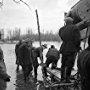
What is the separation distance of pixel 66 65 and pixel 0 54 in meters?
2.19

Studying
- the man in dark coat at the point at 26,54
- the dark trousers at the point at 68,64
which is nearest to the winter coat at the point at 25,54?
the man in dark coat at the point at 26,54

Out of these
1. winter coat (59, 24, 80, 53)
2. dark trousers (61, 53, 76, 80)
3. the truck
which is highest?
the truck

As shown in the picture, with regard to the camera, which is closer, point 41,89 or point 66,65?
point 66,65

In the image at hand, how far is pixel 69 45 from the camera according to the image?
786 centimetres

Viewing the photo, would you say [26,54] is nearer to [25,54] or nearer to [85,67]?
[25,54]

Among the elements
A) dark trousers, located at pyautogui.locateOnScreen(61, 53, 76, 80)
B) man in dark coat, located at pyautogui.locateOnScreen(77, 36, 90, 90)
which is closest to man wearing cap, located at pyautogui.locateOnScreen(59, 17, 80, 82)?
dark trousers, located at pyautogui.locateOnScreen(61, 53, 76, 80)

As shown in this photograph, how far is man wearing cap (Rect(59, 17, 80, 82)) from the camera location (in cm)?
766

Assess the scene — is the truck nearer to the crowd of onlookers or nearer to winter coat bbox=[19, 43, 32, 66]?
the crowd of onlookers

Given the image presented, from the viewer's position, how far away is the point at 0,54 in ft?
21.5

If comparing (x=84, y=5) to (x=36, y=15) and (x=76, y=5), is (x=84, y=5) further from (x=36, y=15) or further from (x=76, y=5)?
(x=36, y=15)

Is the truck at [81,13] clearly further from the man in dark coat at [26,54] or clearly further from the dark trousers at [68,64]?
the man in dark coat at [26,54]

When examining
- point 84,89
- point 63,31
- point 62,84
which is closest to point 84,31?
point 63,31

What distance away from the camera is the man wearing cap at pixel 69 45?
7660 mm

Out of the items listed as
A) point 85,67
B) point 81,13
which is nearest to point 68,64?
point 81,13
